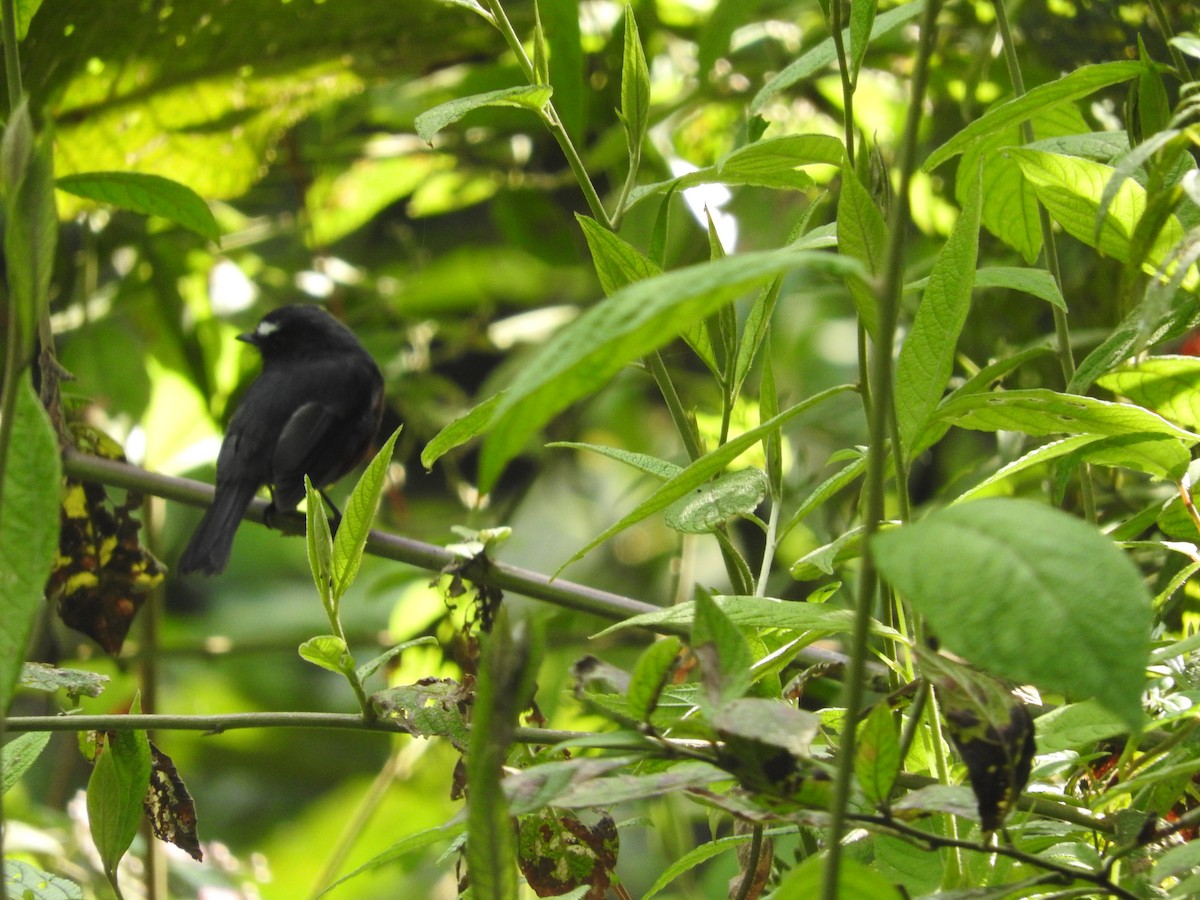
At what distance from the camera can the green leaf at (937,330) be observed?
769 mm

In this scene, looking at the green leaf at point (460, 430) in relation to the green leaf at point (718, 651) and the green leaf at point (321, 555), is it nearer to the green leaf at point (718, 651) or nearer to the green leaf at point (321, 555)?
the green leaf at point (321, 555)

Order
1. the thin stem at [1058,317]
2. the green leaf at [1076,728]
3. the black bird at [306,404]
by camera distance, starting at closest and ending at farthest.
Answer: the green leaf at [1076,728] → the thin stem at [1058,317] → the black bird at [306,404]

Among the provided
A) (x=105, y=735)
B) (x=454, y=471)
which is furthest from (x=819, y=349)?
(x=105, y=735)

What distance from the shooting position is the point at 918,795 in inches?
25.7

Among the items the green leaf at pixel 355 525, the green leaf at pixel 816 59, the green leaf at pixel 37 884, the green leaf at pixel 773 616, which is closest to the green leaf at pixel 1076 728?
the green leaf at pixel 773 616

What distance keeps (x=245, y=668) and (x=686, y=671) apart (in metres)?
2.77

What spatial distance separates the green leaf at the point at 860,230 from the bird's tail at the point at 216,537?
7.14 ft

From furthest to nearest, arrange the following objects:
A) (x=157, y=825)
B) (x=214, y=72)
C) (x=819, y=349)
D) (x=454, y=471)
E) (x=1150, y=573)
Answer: (x=819, y=349) < (x=454, y=471) < (x=214, y=72) < (x=1150, y=573) < (x=157, y=825)

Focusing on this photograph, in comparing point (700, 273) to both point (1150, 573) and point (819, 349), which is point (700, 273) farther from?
point (819, 349)

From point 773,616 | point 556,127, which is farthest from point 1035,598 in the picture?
point 556,127

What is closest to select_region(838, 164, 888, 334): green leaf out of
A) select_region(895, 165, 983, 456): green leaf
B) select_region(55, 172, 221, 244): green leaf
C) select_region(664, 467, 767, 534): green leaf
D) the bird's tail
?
select_region(895, 165, 983, 456): green leaf

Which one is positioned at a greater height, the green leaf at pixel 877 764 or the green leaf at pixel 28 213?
the green leaf at pixel 28 213

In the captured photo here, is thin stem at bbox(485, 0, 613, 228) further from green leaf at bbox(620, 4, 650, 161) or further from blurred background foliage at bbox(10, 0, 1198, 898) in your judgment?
blurred background foliage at bbox(10, 0, 1198, 898)

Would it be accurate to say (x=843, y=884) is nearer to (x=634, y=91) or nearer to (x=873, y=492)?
(x=873, y=492)
